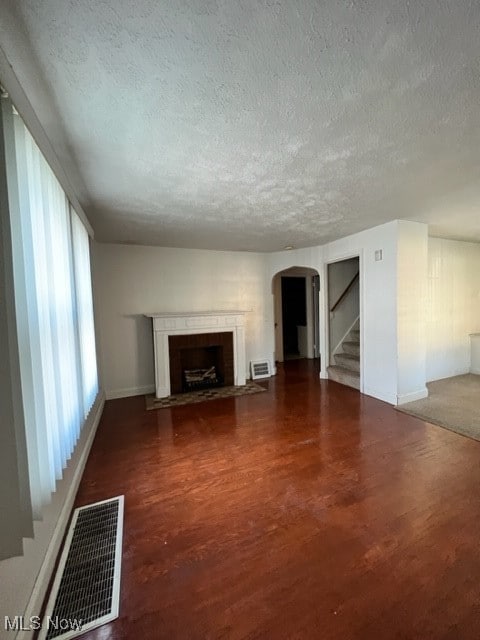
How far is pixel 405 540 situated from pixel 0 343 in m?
2.25

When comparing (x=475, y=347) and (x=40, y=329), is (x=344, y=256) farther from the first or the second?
(x=40, y=329)

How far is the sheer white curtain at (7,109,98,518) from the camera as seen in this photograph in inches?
44.2

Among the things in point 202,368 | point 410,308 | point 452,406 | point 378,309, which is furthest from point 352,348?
point 202,368

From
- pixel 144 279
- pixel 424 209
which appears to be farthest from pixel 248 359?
pixel 424 209

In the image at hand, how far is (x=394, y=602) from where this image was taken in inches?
47.2

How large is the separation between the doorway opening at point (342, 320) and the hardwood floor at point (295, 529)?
169 cm

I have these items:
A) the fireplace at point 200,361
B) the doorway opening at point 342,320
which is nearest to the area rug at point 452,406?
the doorway opening at point 342,320

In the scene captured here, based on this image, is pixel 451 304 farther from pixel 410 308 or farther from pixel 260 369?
pixel 260 369

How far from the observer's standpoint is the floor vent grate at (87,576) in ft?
3.83

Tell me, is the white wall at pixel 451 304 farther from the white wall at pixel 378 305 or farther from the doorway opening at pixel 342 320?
the white wall at pixel 378 305

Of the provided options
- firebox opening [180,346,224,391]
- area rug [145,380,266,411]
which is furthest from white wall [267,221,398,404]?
firebox opening [180,346,224,391]

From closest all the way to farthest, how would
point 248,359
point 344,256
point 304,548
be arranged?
point 304,548, point 344,256, point 248,359

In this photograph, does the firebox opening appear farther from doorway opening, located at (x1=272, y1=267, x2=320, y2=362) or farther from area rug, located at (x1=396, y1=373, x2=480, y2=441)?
area rug, located at (x1=396, y1=373, x2=480, y2=441)

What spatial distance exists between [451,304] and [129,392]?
5.64m
